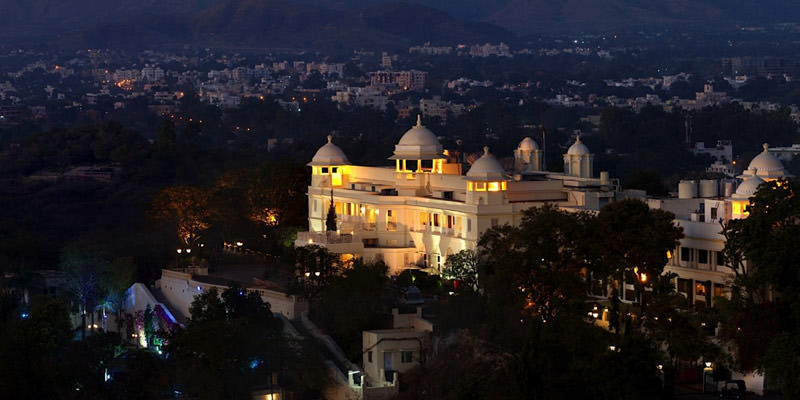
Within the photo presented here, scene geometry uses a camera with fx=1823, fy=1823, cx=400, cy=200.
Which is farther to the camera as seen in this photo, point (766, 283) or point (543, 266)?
point (543, 266)

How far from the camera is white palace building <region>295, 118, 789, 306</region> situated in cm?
3234

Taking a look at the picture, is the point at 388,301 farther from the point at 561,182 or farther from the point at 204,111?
the point at 204,111

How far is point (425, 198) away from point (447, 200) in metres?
0.84

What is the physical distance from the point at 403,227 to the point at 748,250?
10954mm

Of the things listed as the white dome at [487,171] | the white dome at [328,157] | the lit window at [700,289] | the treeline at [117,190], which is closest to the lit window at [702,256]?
the lit window at [700,289]

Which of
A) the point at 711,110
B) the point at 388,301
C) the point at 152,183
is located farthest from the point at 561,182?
the point at 711,110

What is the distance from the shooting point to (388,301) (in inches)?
1292

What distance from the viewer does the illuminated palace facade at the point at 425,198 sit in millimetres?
35875

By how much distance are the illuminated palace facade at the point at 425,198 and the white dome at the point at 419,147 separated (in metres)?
0.02

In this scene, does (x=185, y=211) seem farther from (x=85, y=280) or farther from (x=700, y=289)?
(x=700, y=289)

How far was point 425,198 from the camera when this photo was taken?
124 ft

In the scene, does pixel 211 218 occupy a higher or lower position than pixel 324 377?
higher

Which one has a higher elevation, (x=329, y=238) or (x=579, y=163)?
(x=579, y=163)

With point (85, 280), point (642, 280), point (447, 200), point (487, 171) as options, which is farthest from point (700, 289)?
point (85, 280)
